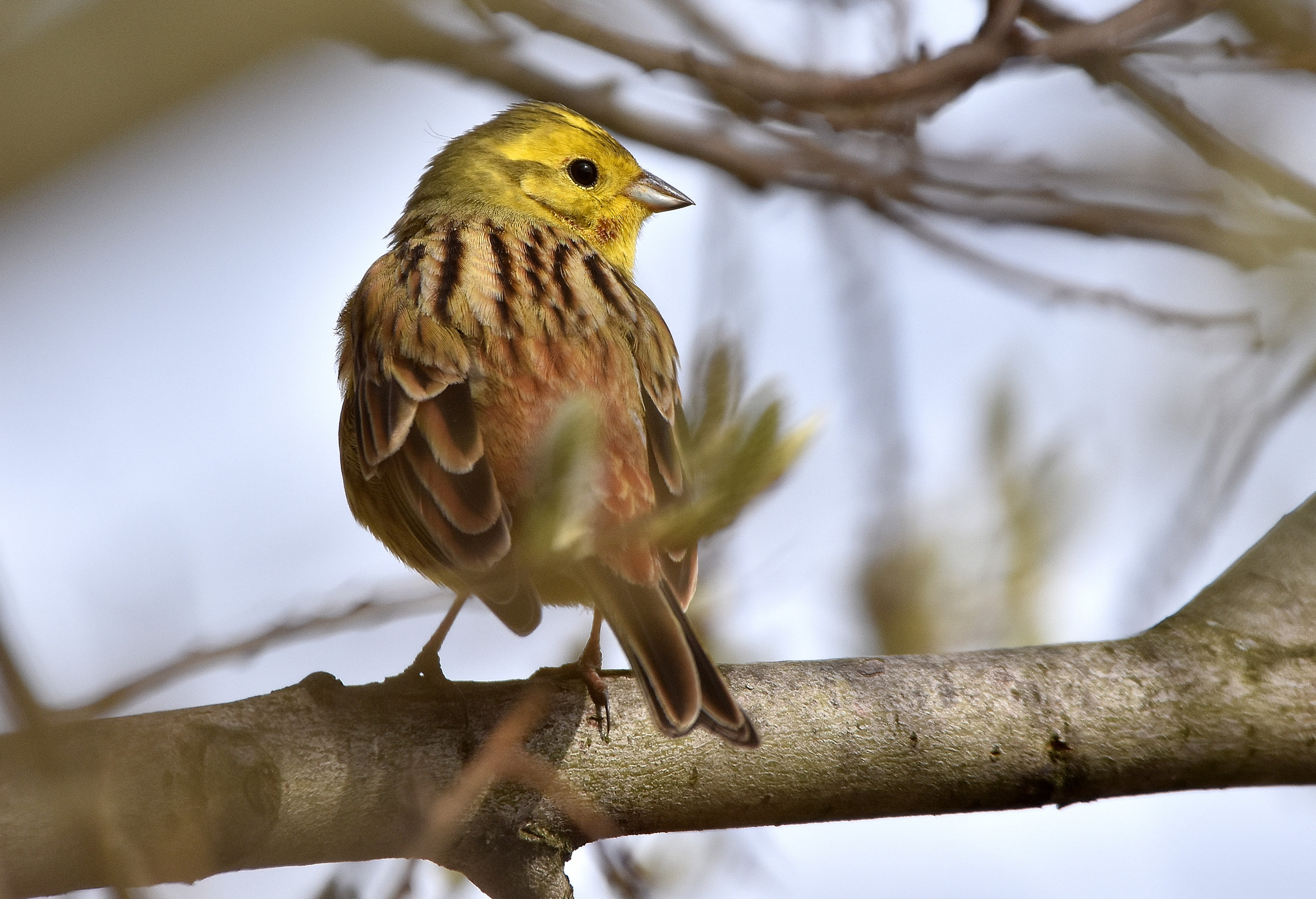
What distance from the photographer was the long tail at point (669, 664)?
2535mm

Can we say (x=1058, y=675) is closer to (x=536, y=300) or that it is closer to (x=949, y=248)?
(x=949, y=248)

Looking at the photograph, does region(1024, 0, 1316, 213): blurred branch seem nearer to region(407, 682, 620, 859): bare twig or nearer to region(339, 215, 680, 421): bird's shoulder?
region(339, 215, 680, 421): bird's shoulder

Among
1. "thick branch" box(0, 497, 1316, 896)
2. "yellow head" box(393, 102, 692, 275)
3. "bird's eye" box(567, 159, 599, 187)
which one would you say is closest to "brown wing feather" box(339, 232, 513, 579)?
"thick branch" box(0, 497, 1316, 896)

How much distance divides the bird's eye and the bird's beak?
5.0 inches

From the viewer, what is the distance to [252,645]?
1.55m

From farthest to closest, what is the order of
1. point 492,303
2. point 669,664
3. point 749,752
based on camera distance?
point 492,303 < point 749,752 < point 669,664

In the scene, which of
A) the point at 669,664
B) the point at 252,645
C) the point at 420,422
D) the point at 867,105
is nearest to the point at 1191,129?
the point at 867,105

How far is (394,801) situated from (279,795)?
0.74 feet

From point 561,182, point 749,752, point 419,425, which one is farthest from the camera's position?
point 561,182

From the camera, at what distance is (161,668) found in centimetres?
144

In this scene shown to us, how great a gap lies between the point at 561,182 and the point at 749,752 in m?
2.84

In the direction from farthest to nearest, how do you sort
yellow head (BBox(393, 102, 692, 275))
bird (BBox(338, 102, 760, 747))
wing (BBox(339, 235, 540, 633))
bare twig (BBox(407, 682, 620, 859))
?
1. yellow head (BBox(393, 102, 692, 275))
2. wing (BBox(339, 235, 540, 633))
3. bird (BBox(338, 102, 760, 747))
4. bare twig (BBox(407, 682, 620, 859))

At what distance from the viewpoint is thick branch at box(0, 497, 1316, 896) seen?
2.35 meters

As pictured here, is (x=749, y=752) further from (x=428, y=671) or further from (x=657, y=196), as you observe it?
(x=657, y=196)
